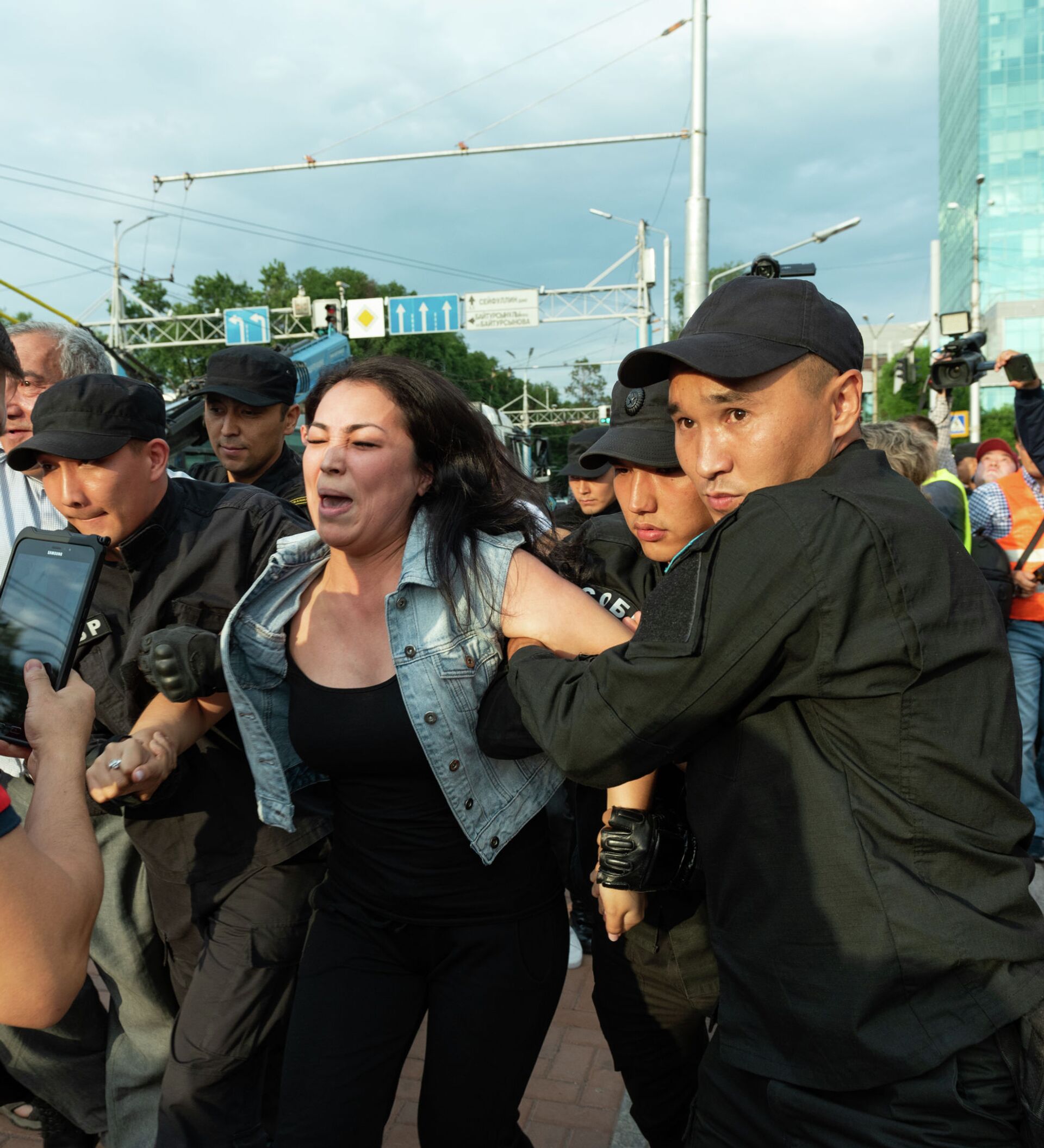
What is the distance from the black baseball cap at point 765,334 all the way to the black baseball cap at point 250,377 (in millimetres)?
3151

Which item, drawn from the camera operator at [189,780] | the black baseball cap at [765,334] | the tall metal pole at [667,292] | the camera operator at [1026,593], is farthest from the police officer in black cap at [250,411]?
the tall metal pole at [667,292]

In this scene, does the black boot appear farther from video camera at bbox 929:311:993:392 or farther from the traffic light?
the traffic light

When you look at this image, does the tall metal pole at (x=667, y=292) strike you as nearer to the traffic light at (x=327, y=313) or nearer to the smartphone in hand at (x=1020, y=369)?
the traffic light at (x=327, y=313)

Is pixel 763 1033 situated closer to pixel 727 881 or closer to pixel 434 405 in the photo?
pixel 727 881

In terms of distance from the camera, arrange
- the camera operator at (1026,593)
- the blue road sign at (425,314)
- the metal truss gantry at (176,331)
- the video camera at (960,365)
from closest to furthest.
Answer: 1. the camera operator at (1026,593)
2. the video camera at (960,365)
3. the blue road sign at (425,314)
4. the metal truss gantry at (176,331)

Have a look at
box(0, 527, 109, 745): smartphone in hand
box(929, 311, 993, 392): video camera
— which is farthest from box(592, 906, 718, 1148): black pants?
box(929, 311, 993, 392): video camera

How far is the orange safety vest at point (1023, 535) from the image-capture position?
561 cm

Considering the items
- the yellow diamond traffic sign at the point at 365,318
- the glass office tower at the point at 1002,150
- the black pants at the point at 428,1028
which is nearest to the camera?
the black pants at the point at 428,1028

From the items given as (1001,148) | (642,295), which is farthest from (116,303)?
(1001,148)

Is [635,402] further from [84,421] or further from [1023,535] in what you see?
[1023,535]

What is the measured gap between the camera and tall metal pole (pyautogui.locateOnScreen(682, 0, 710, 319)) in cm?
1191

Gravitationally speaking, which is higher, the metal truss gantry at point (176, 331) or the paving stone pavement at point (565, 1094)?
the metal truss gantry at point (176, 331)

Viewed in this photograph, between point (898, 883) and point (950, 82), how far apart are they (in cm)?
12665

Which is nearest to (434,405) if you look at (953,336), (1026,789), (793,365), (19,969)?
(793,365)
